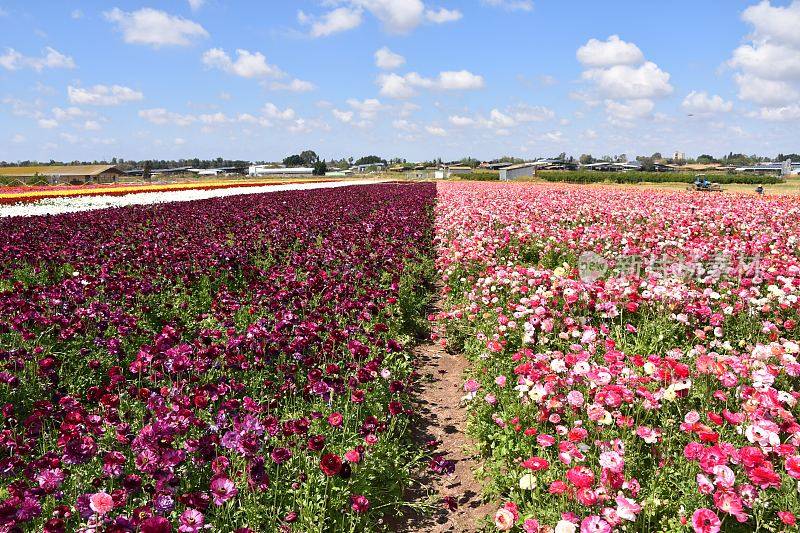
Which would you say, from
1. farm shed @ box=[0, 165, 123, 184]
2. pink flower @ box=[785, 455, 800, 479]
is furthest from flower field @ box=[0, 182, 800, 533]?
farm shed @ box=[0, 165, 123, 184]

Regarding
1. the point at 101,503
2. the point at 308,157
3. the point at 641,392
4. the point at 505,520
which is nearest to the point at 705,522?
the point at 505,520

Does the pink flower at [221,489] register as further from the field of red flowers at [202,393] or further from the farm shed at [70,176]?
the farm shed at [70,176]

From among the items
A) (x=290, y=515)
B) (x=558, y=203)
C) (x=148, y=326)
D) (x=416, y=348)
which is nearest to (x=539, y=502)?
(x=290, y=515)

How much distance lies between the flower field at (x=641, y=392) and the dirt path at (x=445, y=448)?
0.63 ft

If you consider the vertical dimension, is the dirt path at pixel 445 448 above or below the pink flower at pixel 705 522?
below

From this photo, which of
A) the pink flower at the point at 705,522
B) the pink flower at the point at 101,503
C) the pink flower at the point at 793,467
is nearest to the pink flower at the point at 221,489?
the pink flower at the point at 101,503

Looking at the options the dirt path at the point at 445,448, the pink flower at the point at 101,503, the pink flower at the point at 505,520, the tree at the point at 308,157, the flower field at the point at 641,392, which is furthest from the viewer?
the tree at the point at 308,157

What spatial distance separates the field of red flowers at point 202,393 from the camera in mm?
2713

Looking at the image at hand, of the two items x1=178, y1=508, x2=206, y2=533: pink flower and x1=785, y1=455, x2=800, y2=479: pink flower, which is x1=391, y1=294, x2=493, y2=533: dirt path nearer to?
x1=178, y1=508, x2=206, y2=533: pink flower

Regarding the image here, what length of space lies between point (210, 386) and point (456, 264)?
6029 millimetres

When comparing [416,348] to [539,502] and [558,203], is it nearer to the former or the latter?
[539,502]

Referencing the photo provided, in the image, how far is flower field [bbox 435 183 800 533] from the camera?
271 centimetres

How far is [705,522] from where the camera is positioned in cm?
232

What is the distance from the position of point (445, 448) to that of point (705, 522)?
2.38m
